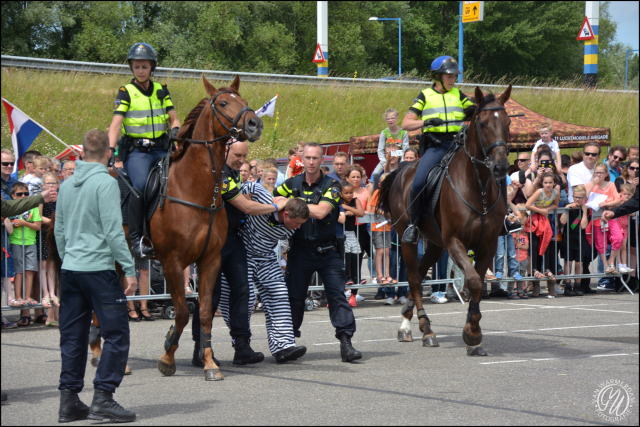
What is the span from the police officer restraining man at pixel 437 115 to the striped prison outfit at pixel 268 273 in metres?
1.90

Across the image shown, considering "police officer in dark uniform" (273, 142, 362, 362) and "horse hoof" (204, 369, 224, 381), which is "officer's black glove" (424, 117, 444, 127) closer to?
"police officer in dark uniform" (273, 142, 362, 362)

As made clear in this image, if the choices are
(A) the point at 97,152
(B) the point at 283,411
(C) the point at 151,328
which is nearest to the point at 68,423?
(B) the point at 283,411

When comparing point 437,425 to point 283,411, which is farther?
point 283,411

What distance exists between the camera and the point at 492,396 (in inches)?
246

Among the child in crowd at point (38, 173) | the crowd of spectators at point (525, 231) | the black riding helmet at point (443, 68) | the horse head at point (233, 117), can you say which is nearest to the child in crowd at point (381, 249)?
the crowd of spectators at point (525, 231)

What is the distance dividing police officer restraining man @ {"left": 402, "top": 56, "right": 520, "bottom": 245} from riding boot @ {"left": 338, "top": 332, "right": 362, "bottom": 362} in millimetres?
2068

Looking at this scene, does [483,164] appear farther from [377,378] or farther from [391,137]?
[391,137]

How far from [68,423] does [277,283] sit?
297 cm

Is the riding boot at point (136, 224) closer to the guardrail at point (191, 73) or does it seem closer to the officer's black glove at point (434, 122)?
the officer's black glove at point (434, 122)

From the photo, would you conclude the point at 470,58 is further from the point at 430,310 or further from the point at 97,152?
the point at 97,152

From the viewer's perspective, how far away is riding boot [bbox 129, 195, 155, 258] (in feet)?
25.0

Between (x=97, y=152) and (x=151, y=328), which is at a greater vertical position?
(x=97, y=152)

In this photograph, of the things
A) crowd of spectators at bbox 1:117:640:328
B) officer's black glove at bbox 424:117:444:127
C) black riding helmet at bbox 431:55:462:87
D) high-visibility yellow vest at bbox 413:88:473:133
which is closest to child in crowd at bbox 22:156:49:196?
crowd of spectators at bbox 1:117:640:328

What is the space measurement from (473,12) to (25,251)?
21092 millimetres
